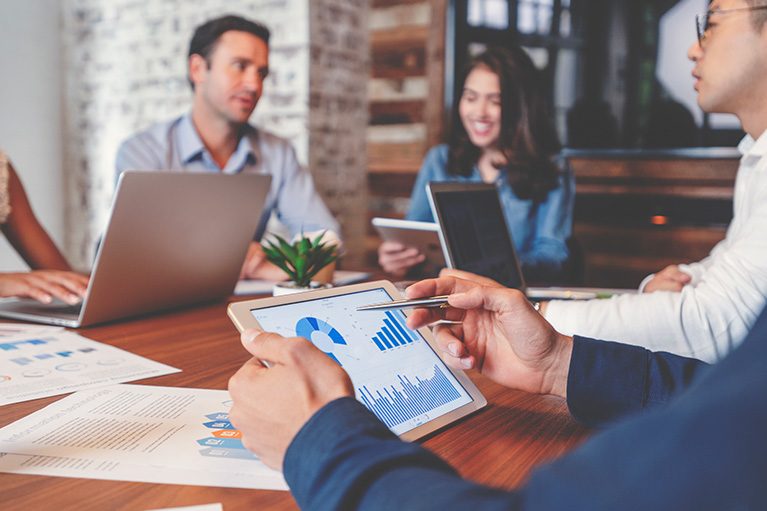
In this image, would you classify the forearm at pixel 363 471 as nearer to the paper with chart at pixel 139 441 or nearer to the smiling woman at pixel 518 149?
the paper with chart at pixel 139 441

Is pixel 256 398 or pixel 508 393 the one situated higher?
pixel 256 398

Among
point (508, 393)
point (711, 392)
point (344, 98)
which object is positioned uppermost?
point (344, 98)

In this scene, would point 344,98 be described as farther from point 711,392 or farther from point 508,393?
point 711,392

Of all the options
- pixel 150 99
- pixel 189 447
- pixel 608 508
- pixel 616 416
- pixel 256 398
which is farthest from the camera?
pixel 150 99

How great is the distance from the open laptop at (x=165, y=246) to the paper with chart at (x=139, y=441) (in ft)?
1.45

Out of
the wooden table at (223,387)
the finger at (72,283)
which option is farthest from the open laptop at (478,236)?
the finger at (72,283)

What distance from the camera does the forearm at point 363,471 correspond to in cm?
49

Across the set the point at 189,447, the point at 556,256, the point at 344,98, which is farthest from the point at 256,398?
the point at 344,98

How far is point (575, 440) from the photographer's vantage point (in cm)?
86

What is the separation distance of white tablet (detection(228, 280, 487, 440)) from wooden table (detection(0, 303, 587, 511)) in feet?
0.11

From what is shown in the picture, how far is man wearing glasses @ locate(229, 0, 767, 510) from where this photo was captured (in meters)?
0.36

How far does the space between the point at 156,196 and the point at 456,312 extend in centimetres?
67

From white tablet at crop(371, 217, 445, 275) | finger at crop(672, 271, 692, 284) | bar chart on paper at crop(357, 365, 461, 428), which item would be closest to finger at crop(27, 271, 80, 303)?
white tablet at crop(371, 217, 445, 275)

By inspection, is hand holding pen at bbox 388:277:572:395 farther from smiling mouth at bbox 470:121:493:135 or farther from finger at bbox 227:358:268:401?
smiling mouth at bbox 470:121:493:135
